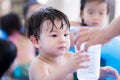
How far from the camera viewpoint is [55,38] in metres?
1.00

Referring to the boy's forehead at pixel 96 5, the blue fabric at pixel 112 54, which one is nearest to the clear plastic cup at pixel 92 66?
the blue fabric at pixel 112 54

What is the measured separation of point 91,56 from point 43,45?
0.62 feet

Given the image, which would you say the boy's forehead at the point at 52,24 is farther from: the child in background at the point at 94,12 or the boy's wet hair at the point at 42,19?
the child in background at the point at 94,12

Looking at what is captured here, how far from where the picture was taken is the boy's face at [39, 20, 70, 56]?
994mm

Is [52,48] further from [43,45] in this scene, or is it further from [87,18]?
[87,18]

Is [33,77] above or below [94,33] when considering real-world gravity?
below

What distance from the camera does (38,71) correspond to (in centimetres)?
102

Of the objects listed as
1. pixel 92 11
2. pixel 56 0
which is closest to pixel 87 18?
pixel 92 11

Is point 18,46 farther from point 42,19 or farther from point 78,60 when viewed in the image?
point 78,60

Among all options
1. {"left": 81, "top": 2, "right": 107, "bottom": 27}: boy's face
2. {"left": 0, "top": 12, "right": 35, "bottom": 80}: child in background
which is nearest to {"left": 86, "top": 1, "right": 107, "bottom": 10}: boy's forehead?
{"left": 81, "top": 2, "right": 107, "bottom": 27}: boy's face

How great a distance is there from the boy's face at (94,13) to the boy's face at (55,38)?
509mm

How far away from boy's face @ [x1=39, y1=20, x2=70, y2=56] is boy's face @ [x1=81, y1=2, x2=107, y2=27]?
0.51m

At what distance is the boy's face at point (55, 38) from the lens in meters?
0.99

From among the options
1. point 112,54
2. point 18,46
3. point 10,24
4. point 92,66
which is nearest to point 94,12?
point 112,54
